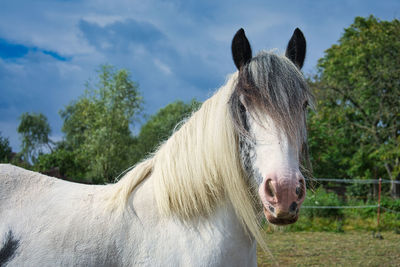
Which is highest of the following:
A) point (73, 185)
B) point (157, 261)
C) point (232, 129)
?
point (232, 129)

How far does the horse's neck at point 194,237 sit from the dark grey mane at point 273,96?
A: 52 centimetres

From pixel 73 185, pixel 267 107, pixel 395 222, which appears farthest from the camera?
pixel 395 222

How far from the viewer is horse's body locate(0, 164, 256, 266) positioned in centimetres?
162

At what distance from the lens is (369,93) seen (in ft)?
56.7

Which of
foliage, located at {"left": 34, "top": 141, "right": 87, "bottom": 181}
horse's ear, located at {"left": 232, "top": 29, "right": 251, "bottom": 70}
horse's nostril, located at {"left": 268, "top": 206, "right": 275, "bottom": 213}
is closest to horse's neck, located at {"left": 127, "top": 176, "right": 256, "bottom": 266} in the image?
horse's nostril, located at {"left": 268, "top": 206, "right": 275, "bottom": 213}

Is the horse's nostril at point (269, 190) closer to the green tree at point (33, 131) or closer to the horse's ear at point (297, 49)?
the horse's ear at point (297, 49)

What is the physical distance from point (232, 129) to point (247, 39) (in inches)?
22.2

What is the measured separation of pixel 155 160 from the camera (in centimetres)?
203

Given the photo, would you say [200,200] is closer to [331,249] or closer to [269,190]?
[269,190]

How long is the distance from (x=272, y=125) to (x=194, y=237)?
73cm

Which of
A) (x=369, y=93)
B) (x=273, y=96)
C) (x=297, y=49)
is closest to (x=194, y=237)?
(x=273, y=96)

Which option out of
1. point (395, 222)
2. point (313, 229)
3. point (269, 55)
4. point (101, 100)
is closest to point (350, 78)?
point (395, 222)

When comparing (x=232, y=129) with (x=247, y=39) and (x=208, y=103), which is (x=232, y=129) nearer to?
(x=208, y=103)

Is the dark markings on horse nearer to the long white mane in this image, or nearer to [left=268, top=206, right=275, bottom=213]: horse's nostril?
the long white mane
